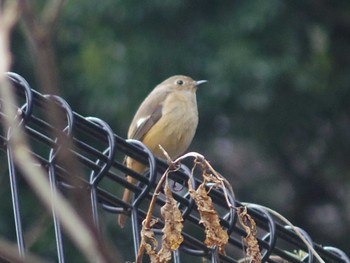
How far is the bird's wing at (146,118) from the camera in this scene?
6.45m

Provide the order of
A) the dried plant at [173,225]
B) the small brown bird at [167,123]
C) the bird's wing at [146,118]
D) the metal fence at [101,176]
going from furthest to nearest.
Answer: the bird's wing at [146,118] → the small brown bird at [167,123] → the metal fence at [101,176] → the dried plant at [173,225]

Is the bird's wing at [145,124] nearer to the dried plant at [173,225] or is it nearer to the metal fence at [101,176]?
the metal fence at [101,176]

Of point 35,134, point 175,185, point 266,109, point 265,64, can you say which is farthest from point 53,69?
point 266,109

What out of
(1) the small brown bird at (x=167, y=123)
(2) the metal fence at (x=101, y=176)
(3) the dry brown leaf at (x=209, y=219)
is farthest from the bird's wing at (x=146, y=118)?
(3) the dry brown leaf at (x=209, y=219)

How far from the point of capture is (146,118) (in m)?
6.56

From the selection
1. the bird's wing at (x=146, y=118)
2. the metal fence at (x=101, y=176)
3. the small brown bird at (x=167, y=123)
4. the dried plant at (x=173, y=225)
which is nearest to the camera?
the dried plant at (x=173, y=225)

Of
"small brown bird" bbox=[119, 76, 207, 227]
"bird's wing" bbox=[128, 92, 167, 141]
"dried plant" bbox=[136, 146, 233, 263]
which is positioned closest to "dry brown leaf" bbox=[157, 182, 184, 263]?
"dried plant" bbox=[136, 146, 233, 263]

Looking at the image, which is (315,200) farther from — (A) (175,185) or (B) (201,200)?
(B) (201,200)

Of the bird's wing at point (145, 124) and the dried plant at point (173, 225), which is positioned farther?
the bird's wing at point (145, 124)

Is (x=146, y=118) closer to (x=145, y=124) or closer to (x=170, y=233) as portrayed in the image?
(x=145, y=124)

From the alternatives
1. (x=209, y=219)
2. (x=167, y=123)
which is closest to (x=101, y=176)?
(x=209, y=219)

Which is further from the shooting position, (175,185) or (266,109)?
(266,109)

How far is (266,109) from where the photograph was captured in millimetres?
11219

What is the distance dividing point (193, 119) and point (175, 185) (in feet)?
10.5
